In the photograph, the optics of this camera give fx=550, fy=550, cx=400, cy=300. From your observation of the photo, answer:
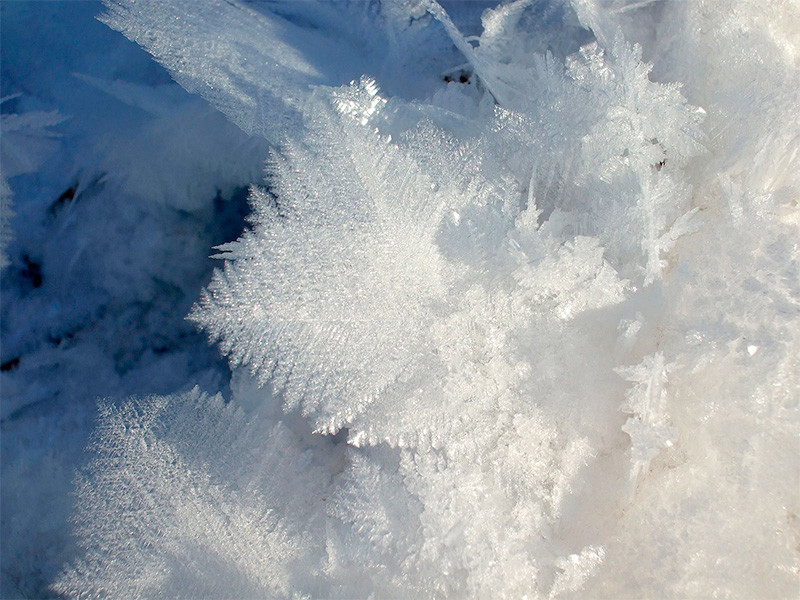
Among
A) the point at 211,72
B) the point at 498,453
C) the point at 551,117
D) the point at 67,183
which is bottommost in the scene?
the point at 67,183

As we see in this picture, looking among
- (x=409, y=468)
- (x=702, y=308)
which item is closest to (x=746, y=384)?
(x=702, y=308)

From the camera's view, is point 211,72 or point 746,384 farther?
point 211,72

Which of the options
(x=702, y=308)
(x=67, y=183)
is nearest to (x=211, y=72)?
(x=67, y=183)

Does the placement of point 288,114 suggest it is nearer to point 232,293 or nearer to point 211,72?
point 211,72

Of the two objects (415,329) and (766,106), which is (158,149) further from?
(766,106)

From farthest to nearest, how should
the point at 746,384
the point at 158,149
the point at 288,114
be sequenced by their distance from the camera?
the point at 158,149 < the point at 288,114 < the point at 746,384

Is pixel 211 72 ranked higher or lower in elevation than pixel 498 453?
higher

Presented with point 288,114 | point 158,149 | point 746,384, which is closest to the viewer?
point 746,384
